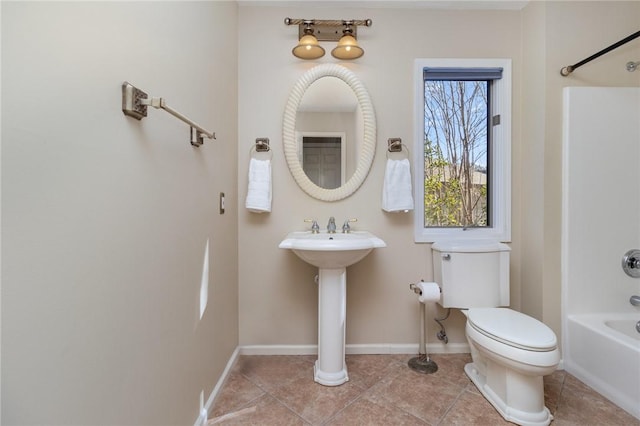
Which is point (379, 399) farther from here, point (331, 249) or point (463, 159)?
point (463, 159)

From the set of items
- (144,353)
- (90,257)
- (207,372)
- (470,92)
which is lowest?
(207,372)

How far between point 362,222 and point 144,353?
1405 mm

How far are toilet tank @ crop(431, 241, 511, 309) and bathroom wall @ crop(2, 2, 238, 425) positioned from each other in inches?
56.9

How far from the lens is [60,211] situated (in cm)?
61

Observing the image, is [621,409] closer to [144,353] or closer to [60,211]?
[144,353]

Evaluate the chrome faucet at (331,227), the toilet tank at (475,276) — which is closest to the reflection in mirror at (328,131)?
the chrome faucet at (331,227)

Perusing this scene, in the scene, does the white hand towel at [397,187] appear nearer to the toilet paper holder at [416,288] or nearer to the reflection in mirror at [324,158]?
the reflection in mirror at [324,158]

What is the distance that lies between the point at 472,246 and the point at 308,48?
1.63 meters

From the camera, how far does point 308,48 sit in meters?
1.84

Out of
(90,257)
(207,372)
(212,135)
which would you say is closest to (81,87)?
(90,257)

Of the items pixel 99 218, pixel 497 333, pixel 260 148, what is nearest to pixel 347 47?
pixel 260 148

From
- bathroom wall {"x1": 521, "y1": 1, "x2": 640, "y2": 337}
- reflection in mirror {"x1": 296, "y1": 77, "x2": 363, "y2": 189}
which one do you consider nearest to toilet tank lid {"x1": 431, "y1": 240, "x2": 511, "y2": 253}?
bathroom wall {"x1": 521, "y1": 1, "x2": 640, "y2": 337}

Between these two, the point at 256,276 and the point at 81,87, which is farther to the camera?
the point at 256,276

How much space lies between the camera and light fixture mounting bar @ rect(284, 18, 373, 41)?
1.87 meters
